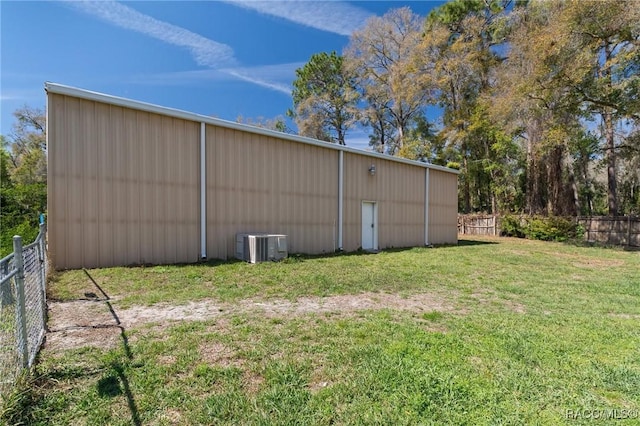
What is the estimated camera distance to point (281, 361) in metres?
2.65

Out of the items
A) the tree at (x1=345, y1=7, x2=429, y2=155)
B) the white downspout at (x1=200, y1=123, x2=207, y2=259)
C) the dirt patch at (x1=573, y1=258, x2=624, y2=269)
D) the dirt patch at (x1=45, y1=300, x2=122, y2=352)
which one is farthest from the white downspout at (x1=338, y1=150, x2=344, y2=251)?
the tree at (x1=345, y1=7, x2=429, y2=155)

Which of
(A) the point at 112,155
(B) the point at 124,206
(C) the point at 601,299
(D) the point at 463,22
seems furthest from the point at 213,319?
(D) the point at 463,22

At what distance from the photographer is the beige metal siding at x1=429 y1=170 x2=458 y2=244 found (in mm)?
13930

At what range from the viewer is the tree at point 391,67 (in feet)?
70.9

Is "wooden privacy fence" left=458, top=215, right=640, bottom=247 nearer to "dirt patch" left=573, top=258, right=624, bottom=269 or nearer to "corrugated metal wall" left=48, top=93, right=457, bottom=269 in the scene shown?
"dirt patch" left=573, top=258, right=624, bottom=269

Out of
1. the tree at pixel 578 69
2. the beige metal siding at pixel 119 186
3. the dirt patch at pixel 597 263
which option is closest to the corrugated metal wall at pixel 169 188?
the beige metal siding at pixel 119 186

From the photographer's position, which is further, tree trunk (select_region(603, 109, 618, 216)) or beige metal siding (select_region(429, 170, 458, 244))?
tree trunk (select_region(603, 109, 618, 216))

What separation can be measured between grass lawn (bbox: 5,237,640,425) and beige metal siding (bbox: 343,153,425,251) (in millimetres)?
5808

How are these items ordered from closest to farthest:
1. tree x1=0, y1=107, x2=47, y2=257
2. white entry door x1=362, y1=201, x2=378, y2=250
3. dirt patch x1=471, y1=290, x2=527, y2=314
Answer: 1. dirt patch x1=471, y1=290, x2=527, y2=314
2. white entry door x1=362, y1=201, x2=378, y2=250
3. tree x1=0, y1=107, x2=47, y2=257

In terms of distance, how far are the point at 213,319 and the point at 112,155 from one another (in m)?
4.94

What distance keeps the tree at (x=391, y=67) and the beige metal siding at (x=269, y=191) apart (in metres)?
14.1

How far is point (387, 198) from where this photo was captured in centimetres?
1212

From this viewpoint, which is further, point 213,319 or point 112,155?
point 112,155

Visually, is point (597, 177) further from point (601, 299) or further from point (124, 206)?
point (124, 206)
